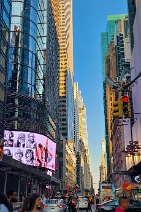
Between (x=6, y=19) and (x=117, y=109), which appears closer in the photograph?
(x=117, y=109)

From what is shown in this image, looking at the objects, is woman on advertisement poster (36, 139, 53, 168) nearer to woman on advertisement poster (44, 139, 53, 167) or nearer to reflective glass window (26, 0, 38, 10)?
woman on advertisement poster (44, 139, 53, 167)

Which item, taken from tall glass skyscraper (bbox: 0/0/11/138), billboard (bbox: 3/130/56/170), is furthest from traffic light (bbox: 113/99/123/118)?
billboard (bbox: 3/130/56/170)

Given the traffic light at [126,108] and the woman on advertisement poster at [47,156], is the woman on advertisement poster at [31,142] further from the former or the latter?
the traffic light at [126,108]

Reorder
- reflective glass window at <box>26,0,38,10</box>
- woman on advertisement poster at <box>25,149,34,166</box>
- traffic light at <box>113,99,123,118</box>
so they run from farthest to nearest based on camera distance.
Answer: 1. reflective glass window at <box>26,0,38,10</box>
2. woman on advertisement poster at <box>25,149,34,166</box>
3. traffic light at <box>113,99,123,118</box>

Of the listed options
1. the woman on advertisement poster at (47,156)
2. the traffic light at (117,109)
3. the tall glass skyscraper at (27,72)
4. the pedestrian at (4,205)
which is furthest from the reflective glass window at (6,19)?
the pedestrian at (4,205)

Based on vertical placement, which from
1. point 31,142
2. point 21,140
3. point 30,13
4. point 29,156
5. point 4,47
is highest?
point 30,13

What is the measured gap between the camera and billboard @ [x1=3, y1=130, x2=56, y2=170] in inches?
2344

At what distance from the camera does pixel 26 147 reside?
60906 millimetres

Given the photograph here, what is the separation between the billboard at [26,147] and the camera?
2344 inches

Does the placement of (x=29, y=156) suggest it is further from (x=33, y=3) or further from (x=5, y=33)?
(x=33, y=3)

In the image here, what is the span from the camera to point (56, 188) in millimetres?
108375

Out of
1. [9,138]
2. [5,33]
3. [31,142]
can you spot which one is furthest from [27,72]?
[5,33]

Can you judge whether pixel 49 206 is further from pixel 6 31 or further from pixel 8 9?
pixel 8 9

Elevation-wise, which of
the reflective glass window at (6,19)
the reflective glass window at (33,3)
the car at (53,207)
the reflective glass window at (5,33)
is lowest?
the car at (53,207)
